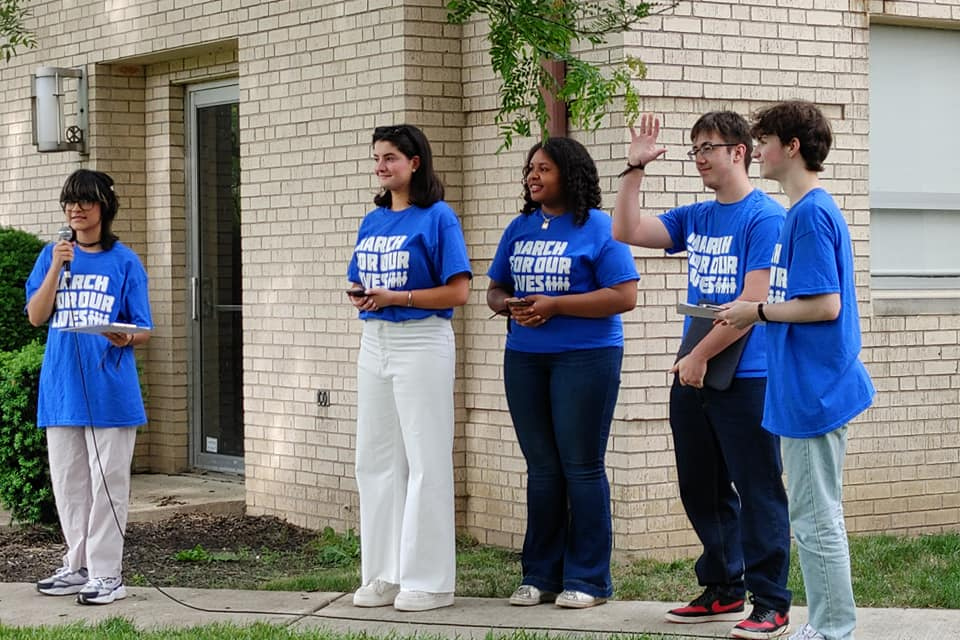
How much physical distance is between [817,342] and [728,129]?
3.66ft

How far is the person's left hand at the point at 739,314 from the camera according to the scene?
5.59 metres

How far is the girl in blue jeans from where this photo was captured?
265 inches

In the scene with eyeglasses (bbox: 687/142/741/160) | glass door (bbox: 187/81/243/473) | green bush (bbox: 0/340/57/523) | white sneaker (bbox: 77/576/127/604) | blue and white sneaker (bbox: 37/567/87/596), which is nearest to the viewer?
eyeglasses (bbox: 687/142/741/160)

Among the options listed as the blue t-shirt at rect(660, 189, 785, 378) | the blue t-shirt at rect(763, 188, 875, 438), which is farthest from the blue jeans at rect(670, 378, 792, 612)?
the blue t-shirt at rect(763, 188, 875, 438)

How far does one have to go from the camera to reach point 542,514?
6.91 m

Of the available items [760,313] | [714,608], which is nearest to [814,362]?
[760,313]

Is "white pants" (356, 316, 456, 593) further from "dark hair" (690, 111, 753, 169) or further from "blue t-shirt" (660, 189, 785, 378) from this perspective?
"dark hair" (690, 111, 753, 169)

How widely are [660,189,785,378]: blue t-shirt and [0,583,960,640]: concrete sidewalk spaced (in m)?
1.16

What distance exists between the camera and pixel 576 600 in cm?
677

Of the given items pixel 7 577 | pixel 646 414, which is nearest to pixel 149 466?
pixel 7 577

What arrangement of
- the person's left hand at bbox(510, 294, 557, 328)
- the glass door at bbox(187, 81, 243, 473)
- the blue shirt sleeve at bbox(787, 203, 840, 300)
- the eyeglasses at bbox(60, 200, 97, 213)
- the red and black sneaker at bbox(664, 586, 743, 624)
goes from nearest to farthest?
1. the blue shirt sleeve at bbox(787, 203, 840, 300)
2. the red and black sneaker at bbox(664, 586, 743, 624)
3. the person's left hand at bbox(510, 294, 557, 328)
4. the eyeglasses at bbox(60, 200, 97, 213)
5. the glass door at bbox(187, 81, 243, 473)

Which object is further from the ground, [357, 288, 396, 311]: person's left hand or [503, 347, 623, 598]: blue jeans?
[357, 288, 396, 311]: person's left hand

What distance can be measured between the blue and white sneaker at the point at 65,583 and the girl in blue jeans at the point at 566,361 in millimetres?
2167

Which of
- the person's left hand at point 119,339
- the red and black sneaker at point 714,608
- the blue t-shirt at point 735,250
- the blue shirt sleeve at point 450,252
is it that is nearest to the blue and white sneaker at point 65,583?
the person's left hand at point 119,339
